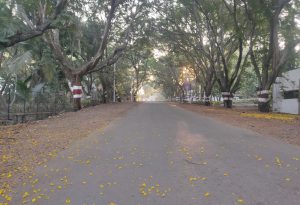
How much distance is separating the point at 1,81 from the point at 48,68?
14.6 feet

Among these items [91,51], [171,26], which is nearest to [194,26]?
[171,26]

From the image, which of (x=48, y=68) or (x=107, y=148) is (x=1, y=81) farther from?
(x=107, y=148)

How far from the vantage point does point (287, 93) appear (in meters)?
28.6

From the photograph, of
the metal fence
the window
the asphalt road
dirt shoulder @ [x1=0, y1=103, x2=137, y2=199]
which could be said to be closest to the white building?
the window

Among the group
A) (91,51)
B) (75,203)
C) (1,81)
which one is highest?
(91,51)

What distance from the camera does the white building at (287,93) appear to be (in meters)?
26.6

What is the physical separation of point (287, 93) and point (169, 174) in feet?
80.9

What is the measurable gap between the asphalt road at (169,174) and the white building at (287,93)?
18.2 meters

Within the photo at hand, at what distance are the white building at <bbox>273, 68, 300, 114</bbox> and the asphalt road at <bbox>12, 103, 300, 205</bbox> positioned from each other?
1815 cm

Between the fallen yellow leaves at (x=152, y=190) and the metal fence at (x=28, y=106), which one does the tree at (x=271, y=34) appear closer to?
the metal fence at (x=28, y=106)

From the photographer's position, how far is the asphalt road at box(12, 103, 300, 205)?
517 centimetres

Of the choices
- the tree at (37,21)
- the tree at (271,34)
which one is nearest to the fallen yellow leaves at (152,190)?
the tree at (37,21)

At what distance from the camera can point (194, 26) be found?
32.8 meters

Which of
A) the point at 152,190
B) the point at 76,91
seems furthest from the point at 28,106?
the point at 152,190
